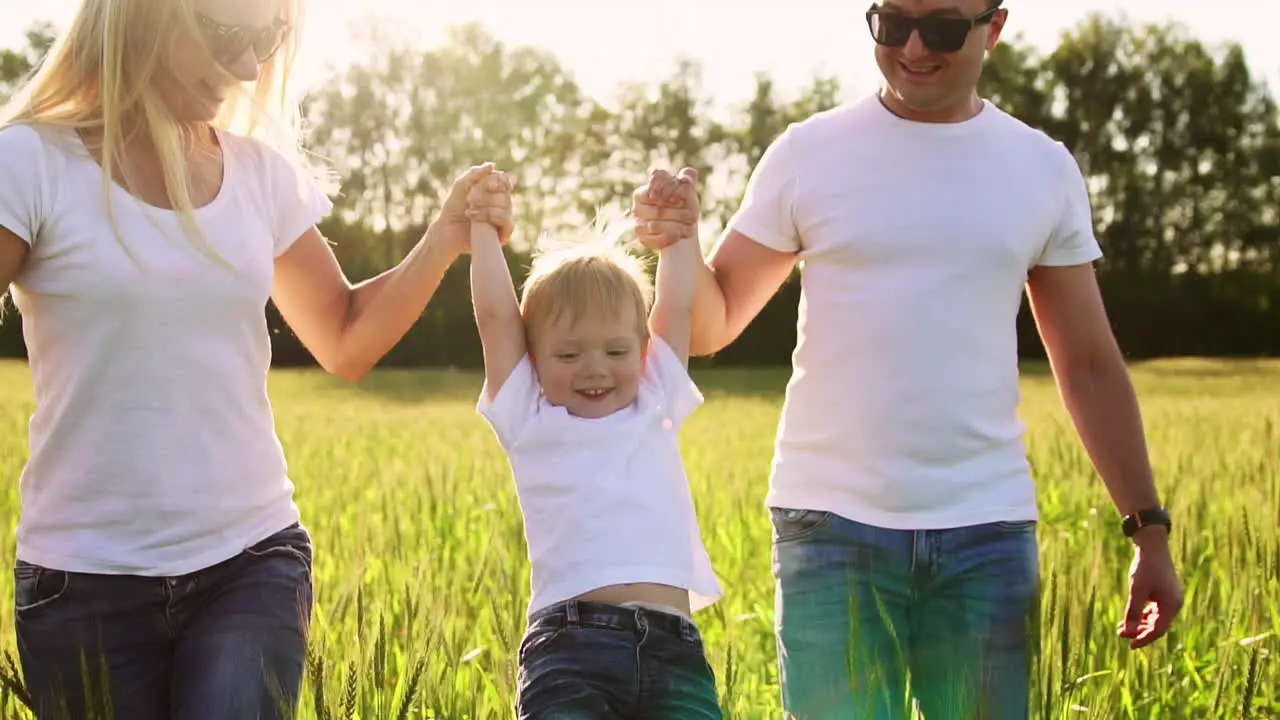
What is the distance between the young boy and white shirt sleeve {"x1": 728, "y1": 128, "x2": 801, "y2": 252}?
0.66 feet

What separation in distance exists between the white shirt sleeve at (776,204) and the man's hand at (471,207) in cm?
48

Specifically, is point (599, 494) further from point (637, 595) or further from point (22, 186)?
point (22, 186)

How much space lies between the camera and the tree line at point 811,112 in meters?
38.4

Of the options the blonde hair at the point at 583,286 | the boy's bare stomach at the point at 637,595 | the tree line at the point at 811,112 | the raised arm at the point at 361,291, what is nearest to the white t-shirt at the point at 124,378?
the raised arm at the point at 361,291

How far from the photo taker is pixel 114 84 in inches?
96.4

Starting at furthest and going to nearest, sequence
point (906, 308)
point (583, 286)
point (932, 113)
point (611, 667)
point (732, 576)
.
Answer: point (732, 576)
point (932, 113)
point (906, 308)
point (583, 286)
point (611, 667)

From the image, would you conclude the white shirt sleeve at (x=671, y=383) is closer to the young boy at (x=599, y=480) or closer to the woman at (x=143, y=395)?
the young boy at (x=599, y=480)

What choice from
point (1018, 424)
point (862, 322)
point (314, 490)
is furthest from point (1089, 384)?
point (314, 490)

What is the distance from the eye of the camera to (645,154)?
41.8 metres

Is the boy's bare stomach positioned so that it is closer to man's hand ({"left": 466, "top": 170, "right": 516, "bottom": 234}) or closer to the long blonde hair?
man's hand ({"left": 466, "top": 170, "right": 516, "bottom": 234})

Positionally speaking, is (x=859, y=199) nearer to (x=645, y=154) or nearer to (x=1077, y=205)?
(x=1077, y=205)

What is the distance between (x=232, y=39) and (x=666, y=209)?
855mm

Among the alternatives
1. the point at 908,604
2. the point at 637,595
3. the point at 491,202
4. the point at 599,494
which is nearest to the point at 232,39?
the point at 491,202

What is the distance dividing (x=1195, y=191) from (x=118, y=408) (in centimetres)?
4322
